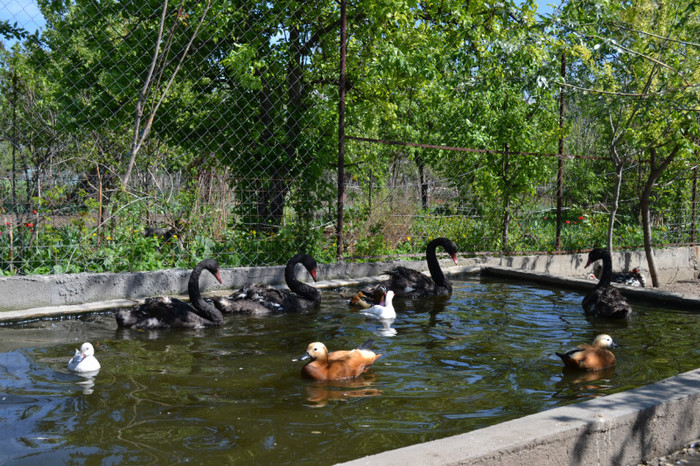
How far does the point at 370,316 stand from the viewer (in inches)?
300

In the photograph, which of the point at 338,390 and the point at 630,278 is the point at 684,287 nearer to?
the point at 630,278

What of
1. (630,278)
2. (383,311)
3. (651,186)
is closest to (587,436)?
(383,311)

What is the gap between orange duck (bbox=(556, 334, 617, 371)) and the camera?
5.39 meters

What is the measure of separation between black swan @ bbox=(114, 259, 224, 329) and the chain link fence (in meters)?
1.92

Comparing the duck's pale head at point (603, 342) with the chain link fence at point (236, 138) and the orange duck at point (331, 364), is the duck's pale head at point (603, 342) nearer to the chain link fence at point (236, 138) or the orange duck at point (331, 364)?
the orange duck at point (331, 364)

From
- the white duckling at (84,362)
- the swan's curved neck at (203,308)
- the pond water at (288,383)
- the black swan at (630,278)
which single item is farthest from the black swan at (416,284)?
the white duckling at (84,362)

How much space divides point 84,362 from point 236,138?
677cm

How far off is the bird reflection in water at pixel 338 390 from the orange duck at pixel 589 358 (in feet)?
5.42

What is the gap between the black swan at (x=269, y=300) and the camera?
7844 millimetres

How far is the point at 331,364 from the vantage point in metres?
5.19

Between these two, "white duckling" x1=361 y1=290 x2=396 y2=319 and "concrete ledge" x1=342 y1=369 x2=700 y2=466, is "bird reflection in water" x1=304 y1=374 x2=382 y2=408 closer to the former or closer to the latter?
"concrete ledge" x1=342 y1=369 x2=700 y2=466

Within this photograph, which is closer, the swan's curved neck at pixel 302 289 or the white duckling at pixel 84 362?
the white duckling at pixel 84 362

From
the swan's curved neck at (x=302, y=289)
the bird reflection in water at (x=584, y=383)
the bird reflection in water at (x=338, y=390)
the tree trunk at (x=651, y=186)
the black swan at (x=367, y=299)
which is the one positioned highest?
the tree trunk at (x=651, y=186)

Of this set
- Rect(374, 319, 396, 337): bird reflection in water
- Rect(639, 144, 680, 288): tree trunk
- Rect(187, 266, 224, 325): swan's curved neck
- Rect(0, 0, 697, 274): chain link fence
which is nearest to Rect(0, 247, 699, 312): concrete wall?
Rect(0, 0, 697, 274): chain link fence
